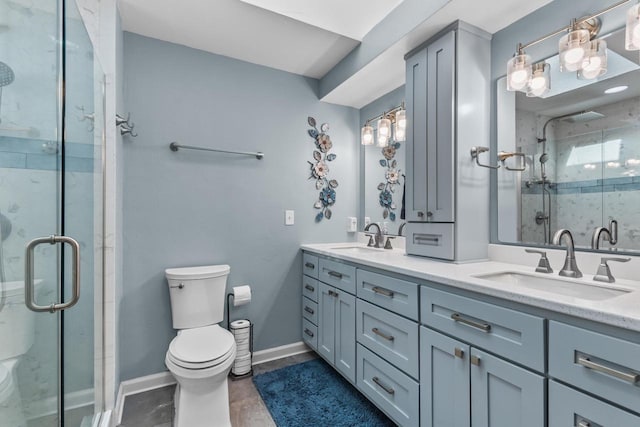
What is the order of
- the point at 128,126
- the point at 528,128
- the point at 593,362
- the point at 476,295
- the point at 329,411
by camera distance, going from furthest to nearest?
the point at 128,126
the point at 329,411
the point at 528,128
the point at 476,295
the point at 593,362

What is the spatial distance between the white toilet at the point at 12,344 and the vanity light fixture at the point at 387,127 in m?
2.11

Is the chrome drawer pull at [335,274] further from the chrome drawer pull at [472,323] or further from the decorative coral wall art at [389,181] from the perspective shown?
the chrome drawer pull at [472,323]

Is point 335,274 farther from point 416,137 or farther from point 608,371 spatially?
point 608,371

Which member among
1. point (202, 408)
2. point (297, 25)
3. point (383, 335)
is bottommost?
point (202, 408)

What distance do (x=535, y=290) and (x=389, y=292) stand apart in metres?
0.64

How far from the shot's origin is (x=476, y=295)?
1.12m

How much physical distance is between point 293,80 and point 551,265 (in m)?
2.19

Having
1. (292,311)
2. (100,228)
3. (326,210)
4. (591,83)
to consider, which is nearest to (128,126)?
(100,228)

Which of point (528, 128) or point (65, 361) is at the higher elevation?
point (528, 128)

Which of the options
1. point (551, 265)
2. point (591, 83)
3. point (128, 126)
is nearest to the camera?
point (591, 83)

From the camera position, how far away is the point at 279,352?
241 centimetres

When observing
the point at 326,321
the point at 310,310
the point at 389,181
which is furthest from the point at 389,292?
the point at 389,181

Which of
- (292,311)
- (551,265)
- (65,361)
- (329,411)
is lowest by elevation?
(329,411)

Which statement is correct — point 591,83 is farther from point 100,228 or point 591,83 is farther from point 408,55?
point 100,228
